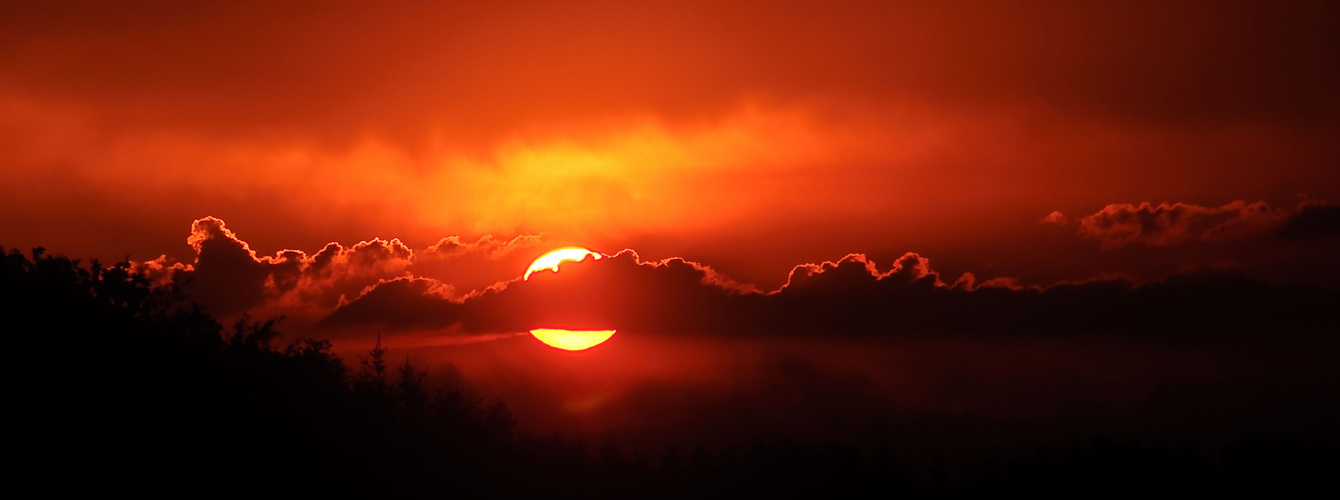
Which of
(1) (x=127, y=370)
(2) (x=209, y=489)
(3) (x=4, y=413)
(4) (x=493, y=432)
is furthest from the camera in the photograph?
(4) (x=493, y=432)

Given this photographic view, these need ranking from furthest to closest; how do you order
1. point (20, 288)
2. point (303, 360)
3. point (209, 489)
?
point (303, 360) → point (20, 288) → point (209, 489)

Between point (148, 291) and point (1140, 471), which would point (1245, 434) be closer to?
point (1140, 471)

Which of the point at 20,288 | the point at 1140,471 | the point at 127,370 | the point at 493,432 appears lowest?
the point at 1140,471

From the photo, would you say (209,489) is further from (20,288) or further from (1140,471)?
(1140,471)

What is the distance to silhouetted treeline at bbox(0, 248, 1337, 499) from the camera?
36.8 metres

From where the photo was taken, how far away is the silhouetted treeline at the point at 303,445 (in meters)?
36.8

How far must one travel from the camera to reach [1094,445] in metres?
107

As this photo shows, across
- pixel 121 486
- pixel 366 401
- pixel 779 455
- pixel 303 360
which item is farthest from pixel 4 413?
pixel 779 455

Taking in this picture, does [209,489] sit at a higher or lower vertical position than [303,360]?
lower

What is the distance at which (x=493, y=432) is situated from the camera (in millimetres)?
79438

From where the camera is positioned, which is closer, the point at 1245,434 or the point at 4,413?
Answer: the point at 4,413

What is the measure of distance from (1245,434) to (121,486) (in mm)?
99607

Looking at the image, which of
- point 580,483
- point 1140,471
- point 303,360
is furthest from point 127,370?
point 1140,471

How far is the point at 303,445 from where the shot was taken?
45625 mm
